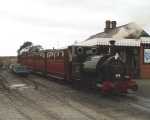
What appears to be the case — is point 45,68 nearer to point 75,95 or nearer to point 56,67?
point 56,67

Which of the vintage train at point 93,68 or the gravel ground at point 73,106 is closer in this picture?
the gravel ground at point 73,106

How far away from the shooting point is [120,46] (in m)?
30.7

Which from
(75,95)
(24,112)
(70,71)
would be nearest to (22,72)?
(70,71)

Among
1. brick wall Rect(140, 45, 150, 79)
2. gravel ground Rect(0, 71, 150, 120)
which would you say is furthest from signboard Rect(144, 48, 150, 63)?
gravel ground Rect(0, 71, 150, 120)

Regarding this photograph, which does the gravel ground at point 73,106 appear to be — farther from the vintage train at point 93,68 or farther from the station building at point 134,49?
the station building at point 134,49

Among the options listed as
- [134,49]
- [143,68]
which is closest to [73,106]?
[143,68]

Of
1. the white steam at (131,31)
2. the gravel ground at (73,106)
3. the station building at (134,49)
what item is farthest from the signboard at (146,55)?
the gravel ground at (73,106)

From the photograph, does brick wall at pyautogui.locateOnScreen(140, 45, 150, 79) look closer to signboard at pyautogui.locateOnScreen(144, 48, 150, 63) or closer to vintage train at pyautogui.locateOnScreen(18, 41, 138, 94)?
signboard at pyautogui.locateOnScreen(144, 48, 150, 63)

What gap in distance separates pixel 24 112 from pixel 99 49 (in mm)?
9174

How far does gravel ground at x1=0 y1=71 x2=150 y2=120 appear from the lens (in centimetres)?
1294

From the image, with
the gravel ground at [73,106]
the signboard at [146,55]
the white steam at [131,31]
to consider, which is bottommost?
the gravel ground at [73,106]

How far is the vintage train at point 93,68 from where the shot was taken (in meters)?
18.2

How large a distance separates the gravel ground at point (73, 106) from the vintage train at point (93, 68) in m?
0.61

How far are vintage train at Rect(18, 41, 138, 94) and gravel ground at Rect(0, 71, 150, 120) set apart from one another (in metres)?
0.61
